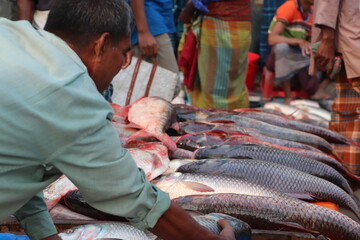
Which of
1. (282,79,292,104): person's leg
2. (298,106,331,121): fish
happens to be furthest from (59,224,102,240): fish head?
(282,79,292,104): person's leg

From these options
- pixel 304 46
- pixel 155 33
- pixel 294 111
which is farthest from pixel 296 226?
pixel 304 46

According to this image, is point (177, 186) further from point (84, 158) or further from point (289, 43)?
point (289, 43)

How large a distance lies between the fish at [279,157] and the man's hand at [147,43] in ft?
6.66

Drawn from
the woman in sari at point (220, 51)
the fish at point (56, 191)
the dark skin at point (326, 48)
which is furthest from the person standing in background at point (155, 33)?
the fish at point (56, 191)

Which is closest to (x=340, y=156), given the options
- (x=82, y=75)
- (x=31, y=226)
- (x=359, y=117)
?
(x=359, y=117)

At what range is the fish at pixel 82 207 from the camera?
9.55 ft

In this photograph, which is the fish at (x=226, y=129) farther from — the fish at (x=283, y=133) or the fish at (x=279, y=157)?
the fish at (x=279, y=157)

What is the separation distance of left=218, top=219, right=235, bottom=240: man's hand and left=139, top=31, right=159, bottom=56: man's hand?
3275 mm

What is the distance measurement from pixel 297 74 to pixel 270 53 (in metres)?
0.59

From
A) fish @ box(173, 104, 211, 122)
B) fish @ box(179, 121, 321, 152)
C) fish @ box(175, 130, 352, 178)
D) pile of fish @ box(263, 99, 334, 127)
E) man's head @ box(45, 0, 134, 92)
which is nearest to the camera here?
man's head @ box(45, 0, 134, 92)

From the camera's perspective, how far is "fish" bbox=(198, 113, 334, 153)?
15.5 feet

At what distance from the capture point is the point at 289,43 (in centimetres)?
926

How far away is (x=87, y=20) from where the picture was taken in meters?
2.08

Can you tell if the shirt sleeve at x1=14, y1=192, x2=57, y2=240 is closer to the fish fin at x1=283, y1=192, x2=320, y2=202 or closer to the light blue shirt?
the fish fin at x1=283, y1=192, x2=320, y2=202
